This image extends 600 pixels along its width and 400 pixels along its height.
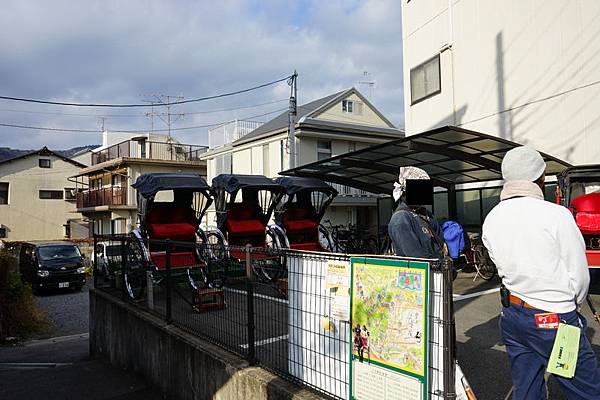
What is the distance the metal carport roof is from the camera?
7.42 m

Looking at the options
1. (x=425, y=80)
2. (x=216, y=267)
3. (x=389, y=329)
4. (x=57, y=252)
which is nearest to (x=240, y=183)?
(x=216, y=267)

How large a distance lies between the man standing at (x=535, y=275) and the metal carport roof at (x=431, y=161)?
15.0ft

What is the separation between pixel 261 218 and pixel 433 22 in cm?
750

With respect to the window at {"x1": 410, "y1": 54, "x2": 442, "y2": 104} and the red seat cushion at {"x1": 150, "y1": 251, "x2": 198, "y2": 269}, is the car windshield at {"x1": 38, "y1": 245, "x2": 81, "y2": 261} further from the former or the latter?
the window at {"x1": 410, "y1": 54, "x2": 442, "y2": 104}

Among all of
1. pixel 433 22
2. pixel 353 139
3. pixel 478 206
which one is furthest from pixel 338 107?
pixel 478 206

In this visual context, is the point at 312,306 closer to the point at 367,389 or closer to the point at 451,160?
the point at 367,389

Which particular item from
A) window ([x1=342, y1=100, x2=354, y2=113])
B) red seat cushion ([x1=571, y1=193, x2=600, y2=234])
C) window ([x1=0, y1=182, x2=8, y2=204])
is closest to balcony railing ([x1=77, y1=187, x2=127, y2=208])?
window ([x1=0, y1=182, x2=8, y2=204])

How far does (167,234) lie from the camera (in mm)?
8719

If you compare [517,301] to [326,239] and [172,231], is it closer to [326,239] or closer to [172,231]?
[172,231]

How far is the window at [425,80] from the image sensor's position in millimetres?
12234

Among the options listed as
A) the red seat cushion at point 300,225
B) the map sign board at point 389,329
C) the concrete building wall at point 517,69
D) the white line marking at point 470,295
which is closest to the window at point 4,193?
the red seat cushion at point 300,225

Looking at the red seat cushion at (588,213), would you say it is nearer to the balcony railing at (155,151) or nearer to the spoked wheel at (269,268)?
the spoked wheel at (269,268)

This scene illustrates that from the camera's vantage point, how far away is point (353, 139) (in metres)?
18.7

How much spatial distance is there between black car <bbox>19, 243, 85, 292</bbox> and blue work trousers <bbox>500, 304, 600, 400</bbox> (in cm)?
1634
